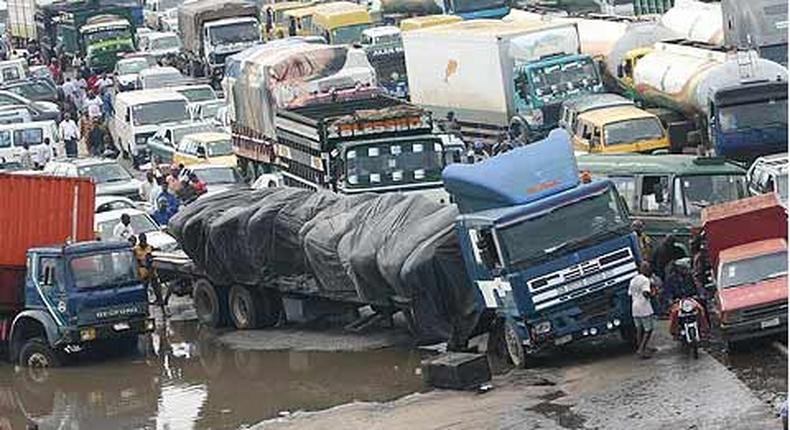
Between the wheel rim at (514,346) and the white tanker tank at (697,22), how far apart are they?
21.7 metres

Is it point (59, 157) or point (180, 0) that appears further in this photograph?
point (180, 0)

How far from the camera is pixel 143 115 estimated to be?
1868 inches

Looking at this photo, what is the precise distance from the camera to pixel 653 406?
70.4ft

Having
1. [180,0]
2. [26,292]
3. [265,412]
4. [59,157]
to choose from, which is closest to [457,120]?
[59,157]

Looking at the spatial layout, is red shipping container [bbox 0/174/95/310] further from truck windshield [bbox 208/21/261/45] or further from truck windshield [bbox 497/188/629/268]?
truck windshield [bbox 208/21/261/45]

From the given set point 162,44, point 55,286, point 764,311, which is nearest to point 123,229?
point 55,286

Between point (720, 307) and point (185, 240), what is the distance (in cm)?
957

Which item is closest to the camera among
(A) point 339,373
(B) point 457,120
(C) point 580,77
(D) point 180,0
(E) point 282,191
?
(A) point 339,373

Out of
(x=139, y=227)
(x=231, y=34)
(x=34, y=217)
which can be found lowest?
(x=139, y=227)

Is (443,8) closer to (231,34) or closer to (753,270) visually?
(231,34)

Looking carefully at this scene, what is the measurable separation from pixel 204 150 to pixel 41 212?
13.5 m

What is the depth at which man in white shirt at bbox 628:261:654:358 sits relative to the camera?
75.5 ft

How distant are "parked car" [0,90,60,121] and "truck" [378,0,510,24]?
13670 mm

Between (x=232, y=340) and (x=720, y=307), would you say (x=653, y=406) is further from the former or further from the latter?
(x=232, y=340)
